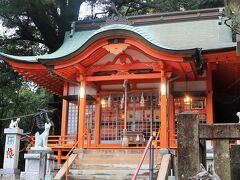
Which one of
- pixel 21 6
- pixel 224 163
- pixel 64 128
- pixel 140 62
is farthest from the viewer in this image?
pixel 21 6

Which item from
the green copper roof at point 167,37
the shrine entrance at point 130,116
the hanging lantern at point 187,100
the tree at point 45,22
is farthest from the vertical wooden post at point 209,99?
the tree at point 45,22

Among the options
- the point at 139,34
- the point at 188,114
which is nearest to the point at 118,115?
the point at 139,34

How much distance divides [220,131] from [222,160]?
0.39 meters

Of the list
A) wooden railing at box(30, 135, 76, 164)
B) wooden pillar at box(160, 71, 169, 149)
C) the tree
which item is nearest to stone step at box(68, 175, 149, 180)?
wooden pillar at box(160, 71, 169, 149)

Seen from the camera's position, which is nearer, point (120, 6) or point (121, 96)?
point (121, 96)

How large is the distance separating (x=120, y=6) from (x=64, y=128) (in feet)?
37.2

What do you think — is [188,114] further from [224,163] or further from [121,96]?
[121,96]

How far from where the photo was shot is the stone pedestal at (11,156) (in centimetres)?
1235

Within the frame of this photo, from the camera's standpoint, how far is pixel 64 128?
50.3ft

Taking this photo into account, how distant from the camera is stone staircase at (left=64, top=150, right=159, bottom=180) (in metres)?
10.4

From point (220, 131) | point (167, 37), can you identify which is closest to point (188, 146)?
point (220, 131)

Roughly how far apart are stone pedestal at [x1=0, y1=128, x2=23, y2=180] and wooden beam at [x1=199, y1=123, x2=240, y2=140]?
8901mm

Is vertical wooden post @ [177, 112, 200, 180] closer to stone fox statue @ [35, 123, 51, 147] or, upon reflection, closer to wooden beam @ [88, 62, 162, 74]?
wooden beam @ [88, 62, 162, 74]

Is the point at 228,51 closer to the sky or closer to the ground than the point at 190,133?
closer to the sky
